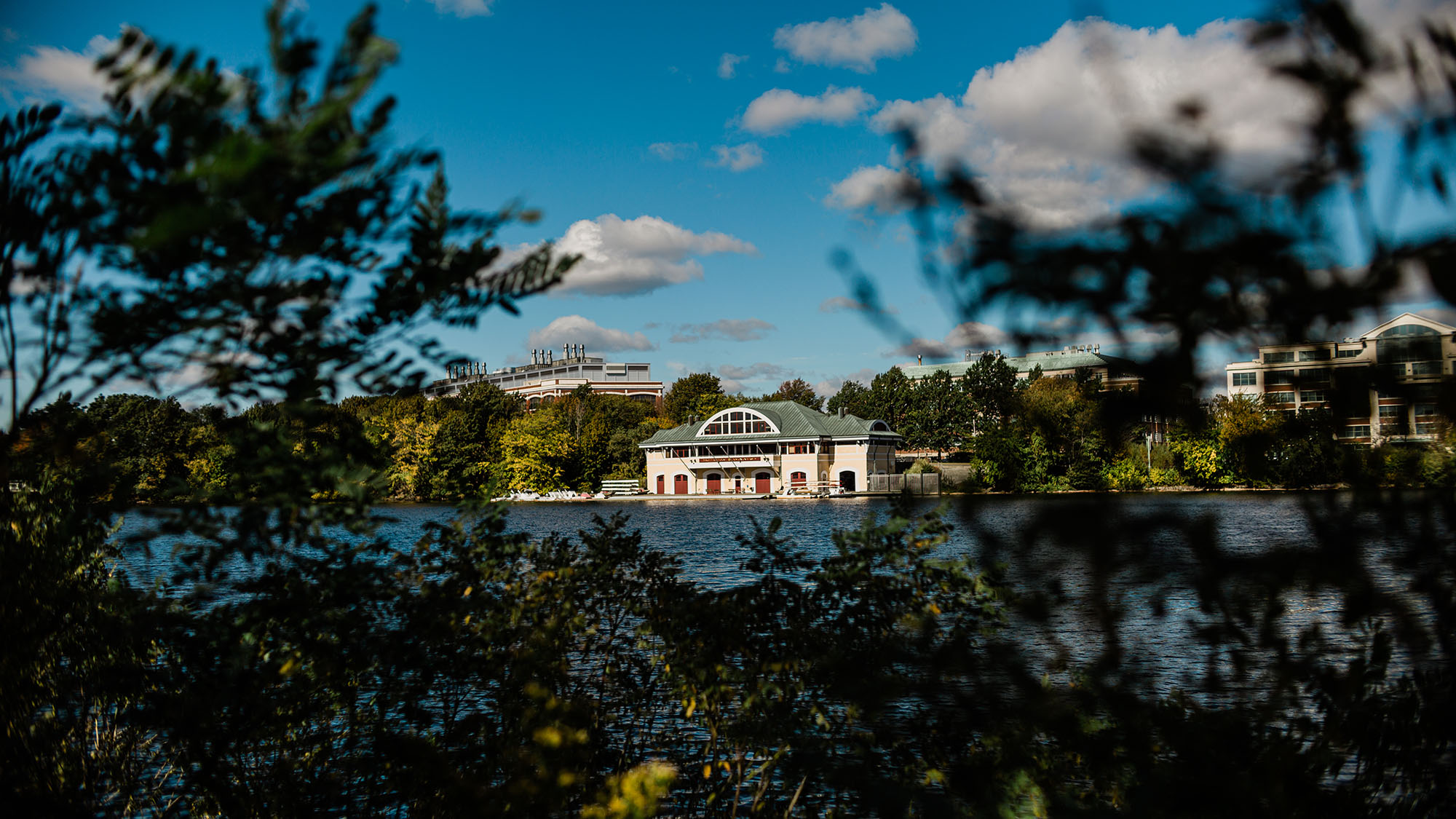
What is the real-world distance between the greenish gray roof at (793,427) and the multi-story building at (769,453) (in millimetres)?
55

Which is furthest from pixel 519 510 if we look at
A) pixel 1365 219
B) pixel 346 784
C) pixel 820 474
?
pixel 1365 219

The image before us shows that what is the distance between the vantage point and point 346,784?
171 inches

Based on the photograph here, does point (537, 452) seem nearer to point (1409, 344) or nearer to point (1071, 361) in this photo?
point (1071, 361)

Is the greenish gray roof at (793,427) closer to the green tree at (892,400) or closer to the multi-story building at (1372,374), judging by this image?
the green tree at (892,400)

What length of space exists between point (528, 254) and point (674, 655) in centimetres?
211

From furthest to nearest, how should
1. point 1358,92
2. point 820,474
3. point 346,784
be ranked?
point 820,474, point 346,784, point 1358,92

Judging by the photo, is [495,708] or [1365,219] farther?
[495,708]

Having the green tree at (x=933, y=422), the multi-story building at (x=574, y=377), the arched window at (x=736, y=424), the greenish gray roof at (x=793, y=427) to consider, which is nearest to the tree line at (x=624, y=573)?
the greenish gray roof at (x=793, y=427)

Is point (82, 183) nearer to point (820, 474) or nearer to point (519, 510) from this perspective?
point (519, 510)

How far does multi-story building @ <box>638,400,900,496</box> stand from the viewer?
58750 millimetres

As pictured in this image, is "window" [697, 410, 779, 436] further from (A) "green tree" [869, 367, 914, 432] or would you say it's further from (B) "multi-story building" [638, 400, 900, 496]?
(A) "green tree" [869, 367, 914, 432]

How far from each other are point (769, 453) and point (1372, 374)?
2326 inches

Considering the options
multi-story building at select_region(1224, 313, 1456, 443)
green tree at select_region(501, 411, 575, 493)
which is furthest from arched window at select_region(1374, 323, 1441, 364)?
green tree at select_region(501, 411, 575, 493)

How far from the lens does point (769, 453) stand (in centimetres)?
6075
